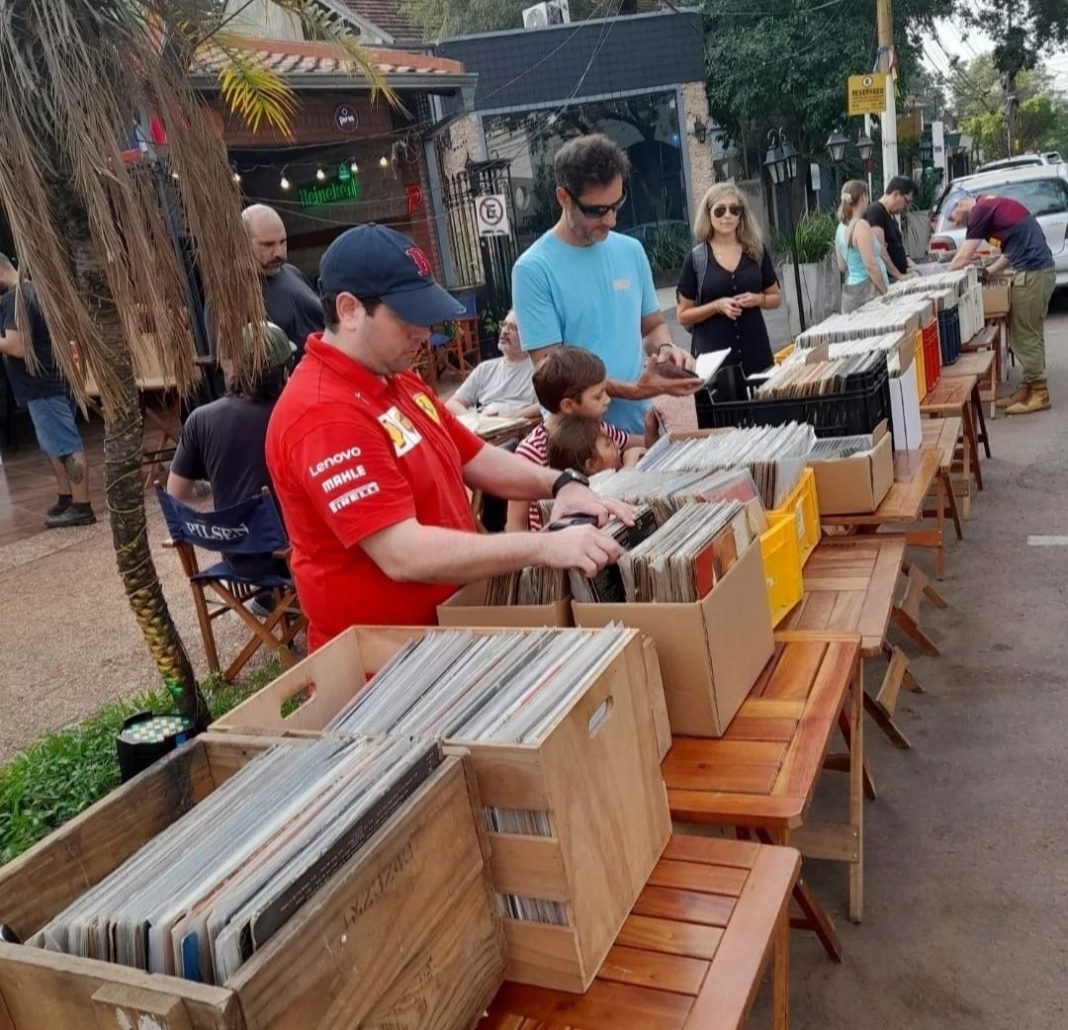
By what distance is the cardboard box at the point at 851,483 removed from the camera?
3205mm

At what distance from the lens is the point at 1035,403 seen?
8242mm

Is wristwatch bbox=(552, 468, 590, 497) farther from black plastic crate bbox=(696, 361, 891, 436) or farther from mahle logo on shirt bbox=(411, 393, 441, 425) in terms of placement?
black plastic crate bbox=(696, 361, 891, 436)

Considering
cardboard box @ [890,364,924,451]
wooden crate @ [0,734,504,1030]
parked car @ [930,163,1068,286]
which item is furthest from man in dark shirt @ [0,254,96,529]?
parked car @ [930,163,1068,286]

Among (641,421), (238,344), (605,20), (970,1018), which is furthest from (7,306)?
(605,20)

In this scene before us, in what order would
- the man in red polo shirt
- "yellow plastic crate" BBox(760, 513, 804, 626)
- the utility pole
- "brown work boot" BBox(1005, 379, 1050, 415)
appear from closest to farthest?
the man in red polo shirt
"yellow plastic crate" BBox(760, 513, 804, 626)
"brown work boot" BBox(1005, 379, 1050, 415)
the utility pole

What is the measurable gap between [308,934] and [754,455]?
6.67ft

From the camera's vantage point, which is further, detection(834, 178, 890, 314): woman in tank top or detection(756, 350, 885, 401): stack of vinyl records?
detection(834, 178, 890, 314): woman in tank top

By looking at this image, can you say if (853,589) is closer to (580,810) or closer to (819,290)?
(580,810)

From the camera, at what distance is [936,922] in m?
2.84

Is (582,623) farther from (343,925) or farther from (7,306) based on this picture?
(7,306)

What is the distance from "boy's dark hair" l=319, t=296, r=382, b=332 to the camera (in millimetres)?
2078

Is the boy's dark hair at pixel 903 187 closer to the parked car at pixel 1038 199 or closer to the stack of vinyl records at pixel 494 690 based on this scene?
the parked car at pixel 1038 199

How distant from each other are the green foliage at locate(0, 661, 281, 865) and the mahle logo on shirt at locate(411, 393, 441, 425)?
1794 mm

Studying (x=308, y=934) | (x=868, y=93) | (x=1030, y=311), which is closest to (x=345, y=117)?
(x=868, y=93)
